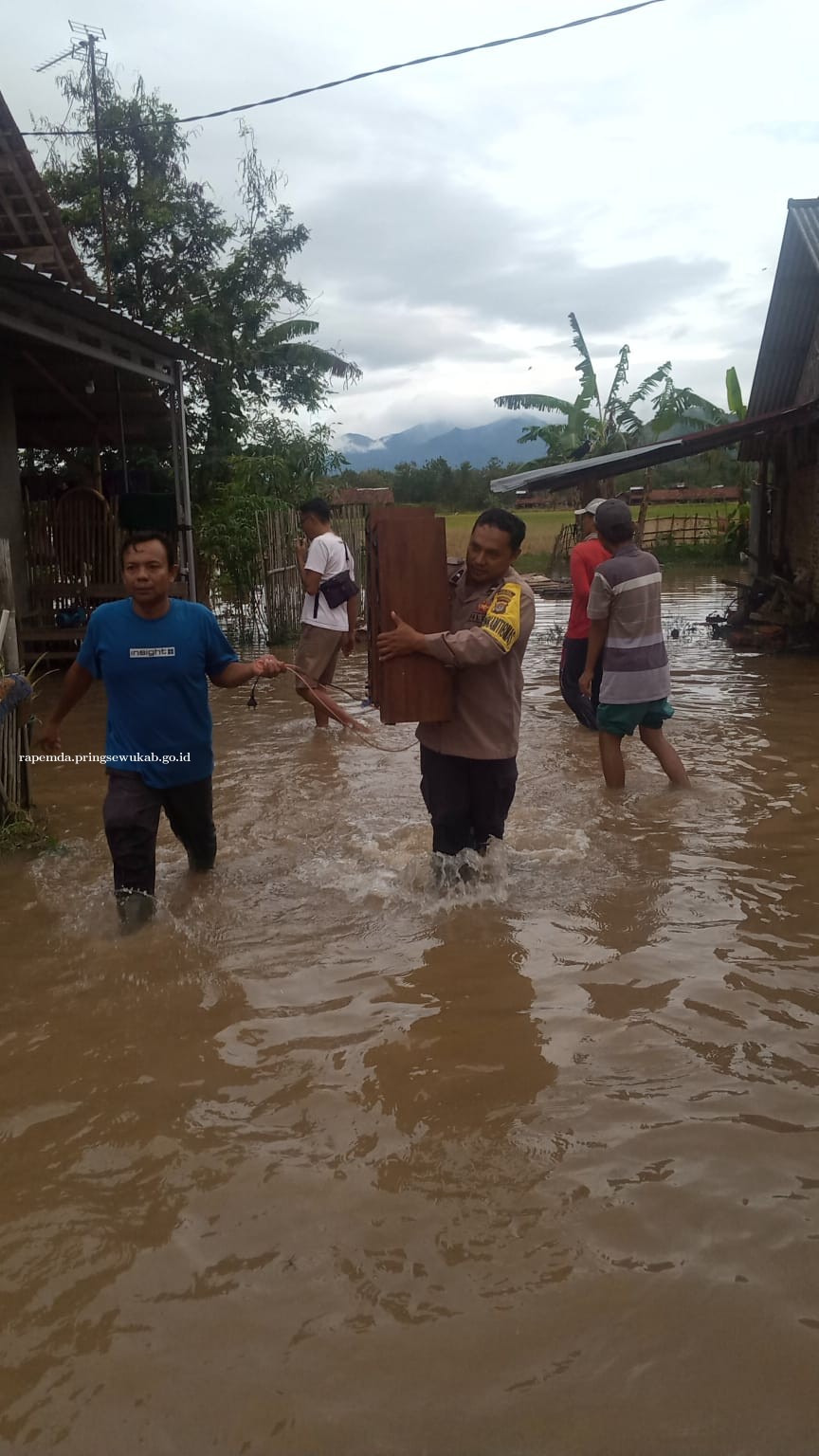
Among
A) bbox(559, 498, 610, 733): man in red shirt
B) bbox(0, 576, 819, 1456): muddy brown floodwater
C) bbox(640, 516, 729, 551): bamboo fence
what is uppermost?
bbox(640, 516, 729, 551): bamboo fence

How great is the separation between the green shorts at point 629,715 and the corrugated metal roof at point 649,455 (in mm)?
5616

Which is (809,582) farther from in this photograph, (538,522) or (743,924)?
(538,522)

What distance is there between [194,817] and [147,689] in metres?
0.66

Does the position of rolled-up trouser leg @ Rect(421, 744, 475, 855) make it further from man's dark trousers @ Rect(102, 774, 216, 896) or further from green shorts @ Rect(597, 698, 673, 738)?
green shorts @ Rect(597, 698, 673, 738)

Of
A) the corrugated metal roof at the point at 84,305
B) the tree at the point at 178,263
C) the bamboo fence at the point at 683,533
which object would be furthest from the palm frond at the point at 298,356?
the bamboo fence at the point at 683,533

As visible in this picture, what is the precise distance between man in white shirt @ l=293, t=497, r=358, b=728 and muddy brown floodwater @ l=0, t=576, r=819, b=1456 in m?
3.02

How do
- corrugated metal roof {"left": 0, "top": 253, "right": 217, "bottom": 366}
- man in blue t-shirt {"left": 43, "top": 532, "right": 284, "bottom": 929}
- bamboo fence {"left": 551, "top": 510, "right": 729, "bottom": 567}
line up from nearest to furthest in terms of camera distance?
man in blue t-shirt {"left": 43, "top": 532, "right": 284, "bottom": 929} < corrugated metal roof {"left": 0, "top": 253, "right": 217, "bottom": 366} < bamboo fence {"left": 551, "top": 510, "right": 729, "bottom": 567}

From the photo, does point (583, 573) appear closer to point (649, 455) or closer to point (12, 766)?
point (12, 766)

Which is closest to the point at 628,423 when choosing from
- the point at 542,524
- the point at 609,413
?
the point at 609,413

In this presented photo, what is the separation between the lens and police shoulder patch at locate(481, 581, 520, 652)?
388cm

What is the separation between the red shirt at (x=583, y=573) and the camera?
744 cm

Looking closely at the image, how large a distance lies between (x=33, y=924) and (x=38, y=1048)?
1127 millimetres

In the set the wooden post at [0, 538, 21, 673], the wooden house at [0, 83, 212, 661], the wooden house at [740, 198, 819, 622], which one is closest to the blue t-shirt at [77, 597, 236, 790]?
the wooden post at [0, 538, 21, 673]

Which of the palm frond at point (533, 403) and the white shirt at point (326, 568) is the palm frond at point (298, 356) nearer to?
the palm frond at point (533, 403)
